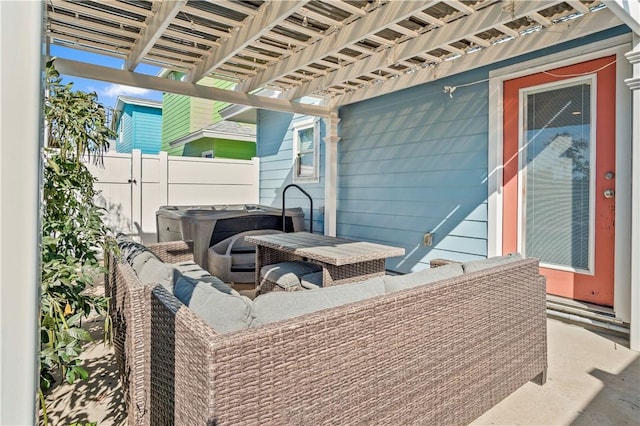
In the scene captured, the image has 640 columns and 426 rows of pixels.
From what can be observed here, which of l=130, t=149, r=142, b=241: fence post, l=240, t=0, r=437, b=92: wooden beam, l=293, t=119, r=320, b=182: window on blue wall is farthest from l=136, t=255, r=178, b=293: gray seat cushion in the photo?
l=130, t=149, r=142, b=241: fence post

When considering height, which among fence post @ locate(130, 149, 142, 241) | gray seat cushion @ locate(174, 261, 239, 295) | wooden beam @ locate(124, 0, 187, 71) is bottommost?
gray seat cushion @ locate(174, 261, 239, 295)

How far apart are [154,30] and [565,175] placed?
395cm

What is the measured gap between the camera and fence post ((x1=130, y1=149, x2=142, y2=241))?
22.4 ft

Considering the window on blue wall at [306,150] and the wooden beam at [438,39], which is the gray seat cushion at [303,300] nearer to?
the wooden beam at [438,39]

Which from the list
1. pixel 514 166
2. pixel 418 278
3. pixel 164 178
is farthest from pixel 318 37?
pixel 164 178

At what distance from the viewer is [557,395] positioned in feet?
7.74

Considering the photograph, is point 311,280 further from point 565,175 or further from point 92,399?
point 565,175

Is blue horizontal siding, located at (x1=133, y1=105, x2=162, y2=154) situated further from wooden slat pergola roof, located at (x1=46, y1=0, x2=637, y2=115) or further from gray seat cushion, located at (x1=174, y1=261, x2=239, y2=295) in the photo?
gray seat cushion, located at (x1=174, y1=261, x2=239, y2=295)

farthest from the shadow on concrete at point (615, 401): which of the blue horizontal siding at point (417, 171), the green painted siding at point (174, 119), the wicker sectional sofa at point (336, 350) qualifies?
the green painted siding at point (174, 119)

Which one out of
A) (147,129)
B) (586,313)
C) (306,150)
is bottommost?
(586,313)

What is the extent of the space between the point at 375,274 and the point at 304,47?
2.44 meters

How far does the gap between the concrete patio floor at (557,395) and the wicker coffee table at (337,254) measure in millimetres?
1341

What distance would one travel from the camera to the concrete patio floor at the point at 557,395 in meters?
2.10

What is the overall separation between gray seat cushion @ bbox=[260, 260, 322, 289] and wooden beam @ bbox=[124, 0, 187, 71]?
226 cm
